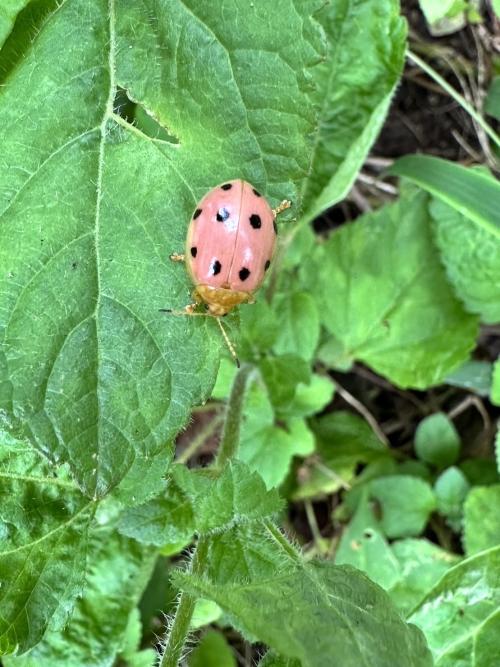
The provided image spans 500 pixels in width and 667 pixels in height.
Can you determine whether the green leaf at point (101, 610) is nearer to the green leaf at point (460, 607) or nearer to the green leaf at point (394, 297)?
the green leaf at point (460, 607)

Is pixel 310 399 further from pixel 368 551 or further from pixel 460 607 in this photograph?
pixel 460 607

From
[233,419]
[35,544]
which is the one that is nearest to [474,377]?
[233,419]

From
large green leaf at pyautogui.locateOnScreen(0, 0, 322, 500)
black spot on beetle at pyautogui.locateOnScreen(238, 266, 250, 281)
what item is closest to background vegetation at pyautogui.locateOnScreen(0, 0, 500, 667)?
large green leaf at pyautogui.locateOnScreen(0, 0, 322, 500)

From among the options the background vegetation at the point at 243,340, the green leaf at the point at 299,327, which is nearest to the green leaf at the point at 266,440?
the background vegetation at the point at 243,340

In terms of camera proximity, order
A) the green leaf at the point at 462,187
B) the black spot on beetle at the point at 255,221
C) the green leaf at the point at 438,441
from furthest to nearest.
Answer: the green leaf at the point at 438,441, the green leaf at the point at 462,187, the black spot on beetle at the point at 255,221

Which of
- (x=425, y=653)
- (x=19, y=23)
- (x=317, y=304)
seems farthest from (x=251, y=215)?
(x=317, y=304)

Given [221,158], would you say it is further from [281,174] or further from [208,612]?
[208,612]
